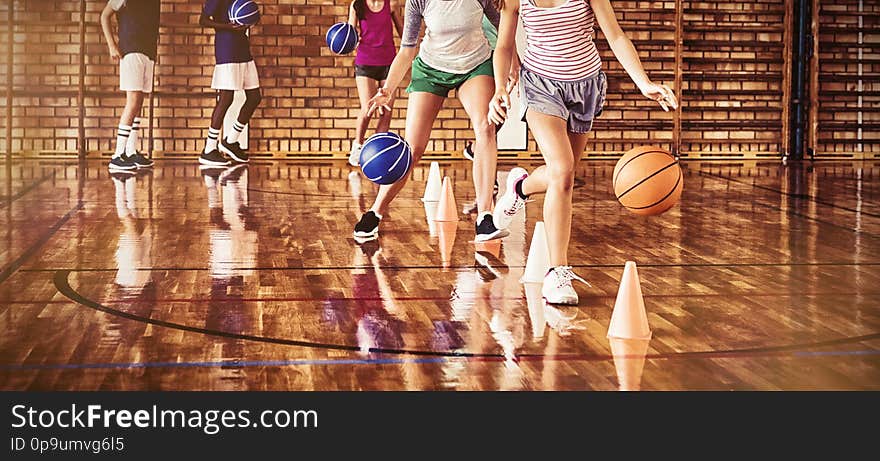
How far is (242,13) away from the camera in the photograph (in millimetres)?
11398

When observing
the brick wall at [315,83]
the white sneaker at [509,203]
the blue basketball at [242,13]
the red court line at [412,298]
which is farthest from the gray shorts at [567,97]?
the brick wall at [315,83]

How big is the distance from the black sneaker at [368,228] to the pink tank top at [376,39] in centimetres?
400

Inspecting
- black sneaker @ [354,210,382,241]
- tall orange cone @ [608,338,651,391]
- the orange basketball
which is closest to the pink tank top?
black sneaker @ [354,210,382,241]

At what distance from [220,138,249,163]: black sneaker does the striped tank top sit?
785cm

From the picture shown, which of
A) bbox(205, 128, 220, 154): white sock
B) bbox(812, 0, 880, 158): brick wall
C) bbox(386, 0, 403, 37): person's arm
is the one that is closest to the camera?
bbox(386, 0, 403, 37): person's arm

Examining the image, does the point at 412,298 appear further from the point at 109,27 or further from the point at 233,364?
the point at 109,27

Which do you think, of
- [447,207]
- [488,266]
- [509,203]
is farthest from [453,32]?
[447,207]

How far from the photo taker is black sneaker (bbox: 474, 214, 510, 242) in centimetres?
648

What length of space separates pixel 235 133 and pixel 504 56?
7.53 meters

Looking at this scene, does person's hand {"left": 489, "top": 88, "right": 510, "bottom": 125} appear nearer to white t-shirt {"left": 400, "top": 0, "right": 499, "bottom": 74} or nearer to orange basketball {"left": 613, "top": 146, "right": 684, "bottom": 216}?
orange basketball {"left": 613, "top": 146, "right": 684, "bottom": 216}

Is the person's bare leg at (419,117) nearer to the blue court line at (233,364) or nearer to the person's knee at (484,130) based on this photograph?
the person's knee at (484,130)
